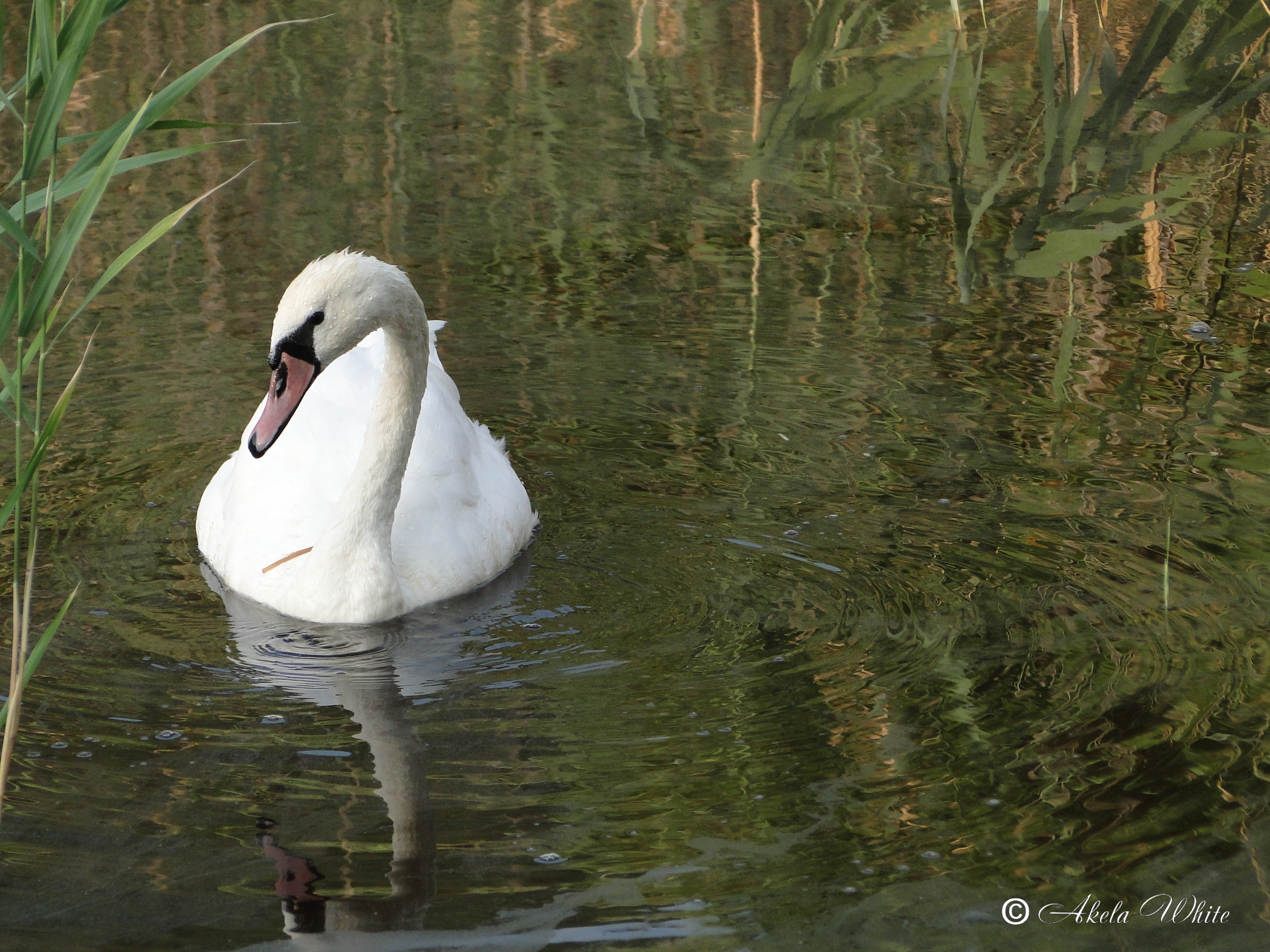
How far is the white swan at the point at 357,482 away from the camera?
500cm

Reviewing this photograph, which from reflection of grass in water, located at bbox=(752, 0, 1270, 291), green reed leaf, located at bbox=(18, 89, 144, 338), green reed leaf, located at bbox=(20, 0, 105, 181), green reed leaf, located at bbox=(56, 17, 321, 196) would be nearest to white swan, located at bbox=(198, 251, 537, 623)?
green reed leaf, located at bbox=(56, 17, 321, 196)

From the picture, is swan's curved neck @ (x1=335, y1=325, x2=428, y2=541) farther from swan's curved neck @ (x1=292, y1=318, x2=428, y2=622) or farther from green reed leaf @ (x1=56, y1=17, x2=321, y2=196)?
green reed leaf @ (x1=56, y1=17, x2=321, y2=196)

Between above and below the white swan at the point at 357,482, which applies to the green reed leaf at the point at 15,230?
above

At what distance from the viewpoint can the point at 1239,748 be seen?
4.27m

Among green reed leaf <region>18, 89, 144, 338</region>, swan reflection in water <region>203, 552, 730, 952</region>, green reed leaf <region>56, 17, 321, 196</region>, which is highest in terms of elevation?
green reed leaf <region>56, 17, 321, 196</region>

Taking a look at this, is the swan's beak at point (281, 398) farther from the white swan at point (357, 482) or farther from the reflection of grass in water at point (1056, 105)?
the reflection of grass in water at point (1056, 105)

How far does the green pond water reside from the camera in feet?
12.5

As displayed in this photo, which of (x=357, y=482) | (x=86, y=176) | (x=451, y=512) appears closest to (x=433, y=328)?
(x=451, y=512)

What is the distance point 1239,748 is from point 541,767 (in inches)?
73.0

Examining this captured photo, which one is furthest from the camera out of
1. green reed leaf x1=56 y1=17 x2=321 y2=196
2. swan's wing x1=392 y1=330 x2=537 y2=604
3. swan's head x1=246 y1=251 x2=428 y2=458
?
swan's wing x1=392 y1=330 x2=537 y2=604

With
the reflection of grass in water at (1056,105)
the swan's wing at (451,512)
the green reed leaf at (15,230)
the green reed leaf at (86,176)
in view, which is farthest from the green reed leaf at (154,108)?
the reflection of grass in water at (1056,105)

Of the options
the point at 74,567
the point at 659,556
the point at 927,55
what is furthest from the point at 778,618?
the point at 927,55

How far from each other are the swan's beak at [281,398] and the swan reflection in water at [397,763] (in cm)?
71

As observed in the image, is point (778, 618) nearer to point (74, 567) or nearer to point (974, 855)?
point (974, 855)
